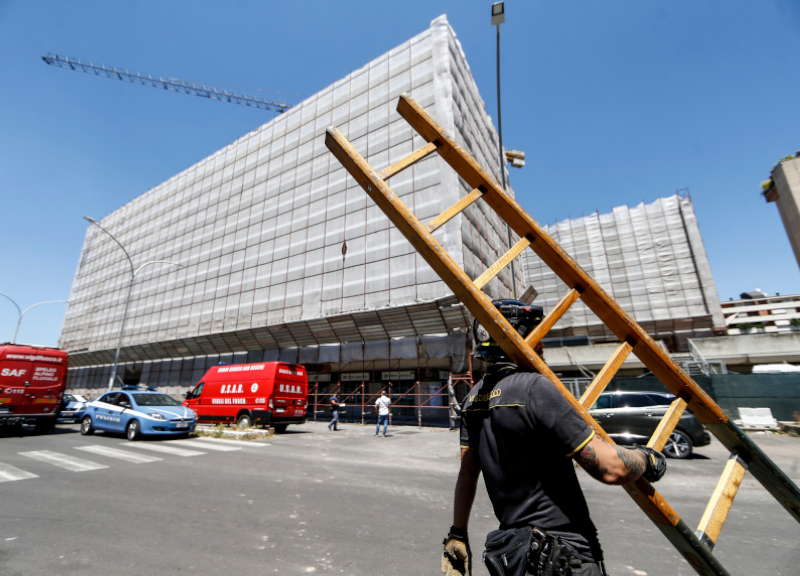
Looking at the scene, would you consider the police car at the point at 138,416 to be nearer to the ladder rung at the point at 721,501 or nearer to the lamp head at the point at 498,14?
the ladder rung at the point at 721,501

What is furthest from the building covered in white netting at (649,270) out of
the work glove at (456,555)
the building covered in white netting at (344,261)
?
the work glove at (456,555)

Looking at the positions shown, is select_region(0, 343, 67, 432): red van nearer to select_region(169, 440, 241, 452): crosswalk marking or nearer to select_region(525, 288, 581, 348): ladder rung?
select_region(169, 440, 241, 452): crosswalk marking

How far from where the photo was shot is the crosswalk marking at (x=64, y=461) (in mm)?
7242

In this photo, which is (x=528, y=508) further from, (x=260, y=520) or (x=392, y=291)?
(x=392, y=291)

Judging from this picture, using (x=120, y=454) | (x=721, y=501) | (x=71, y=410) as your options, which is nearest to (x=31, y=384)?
(x=120, y=454)

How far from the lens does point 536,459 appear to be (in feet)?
4.90

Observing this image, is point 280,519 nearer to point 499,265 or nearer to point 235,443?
point 499,265

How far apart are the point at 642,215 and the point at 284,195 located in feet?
111

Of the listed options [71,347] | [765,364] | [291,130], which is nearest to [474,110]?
[291,130]

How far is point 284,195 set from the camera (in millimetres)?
27969

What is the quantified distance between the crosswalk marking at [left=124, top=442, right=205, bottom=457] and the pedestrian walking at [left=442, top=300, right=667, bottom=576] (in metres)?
9.23

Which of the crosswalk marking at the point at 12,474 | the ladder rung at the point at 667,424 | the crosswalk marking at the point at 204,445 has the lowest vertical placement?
the crosswalk marking at the point at 204,445

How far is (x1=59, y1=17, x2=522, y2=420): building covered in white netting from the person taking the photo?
20125 millimetres

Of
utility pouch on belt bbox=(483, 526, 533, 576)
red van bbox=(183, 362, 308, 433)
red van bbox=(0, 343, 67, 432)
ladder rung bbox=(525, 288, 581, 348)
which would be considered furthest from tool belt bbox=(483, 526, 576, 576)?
red van bbox=(0, 343, 67, 432)
